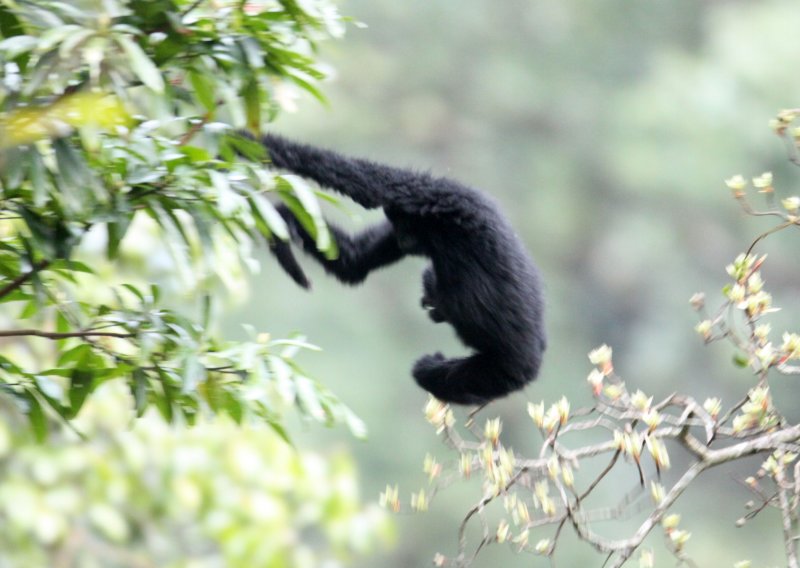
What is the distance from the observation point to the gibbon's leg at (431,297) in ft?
10.5

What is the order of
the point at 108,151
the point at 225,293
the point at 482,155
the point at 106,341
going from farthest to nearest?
1. the point at 482,155
2. the point at 225,293
3. the point at 106,341
4. the point at 108,151

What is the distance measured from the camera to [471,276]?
2973mm

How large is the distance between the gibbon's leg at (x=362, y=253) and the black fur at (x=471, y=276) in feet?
0.90

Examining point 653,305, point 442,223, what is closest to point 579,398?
point 653,305

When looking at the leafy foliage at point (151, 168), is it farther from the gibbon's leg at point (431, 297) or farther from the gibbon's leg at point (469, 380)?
the gibbon's leg at point (431, 297)

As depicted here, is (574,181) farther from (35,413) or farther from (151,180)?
(151,180)

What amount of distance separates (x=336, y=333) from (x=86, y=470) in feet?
19.6

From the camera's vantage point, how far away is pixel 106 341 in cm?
209

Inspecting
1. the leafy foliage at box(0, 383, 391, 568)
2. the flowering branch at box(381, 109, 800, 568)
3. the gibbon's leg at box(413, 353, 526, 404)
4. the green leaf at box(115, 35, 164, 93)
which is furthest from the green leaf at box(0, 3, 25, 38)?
the leafy foliage at box(0, 383, 391, 568)

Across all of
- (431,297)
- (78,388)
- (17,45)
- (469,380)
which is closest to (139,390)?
(78,388)

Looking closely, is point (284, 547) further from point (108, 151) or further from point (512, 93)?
point (512, 93)

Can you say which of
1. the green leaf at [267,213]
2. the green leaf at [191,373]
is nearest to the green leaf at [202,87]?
the green leaf at [267,213]

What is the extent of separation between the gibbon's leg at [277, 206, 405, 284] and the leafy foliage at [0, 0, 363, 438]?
124 cm

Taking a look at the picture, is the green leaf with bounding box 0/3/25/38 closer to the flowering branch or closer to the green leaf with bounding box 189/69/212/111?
the green leaf with bounding box 189/69/212/111
